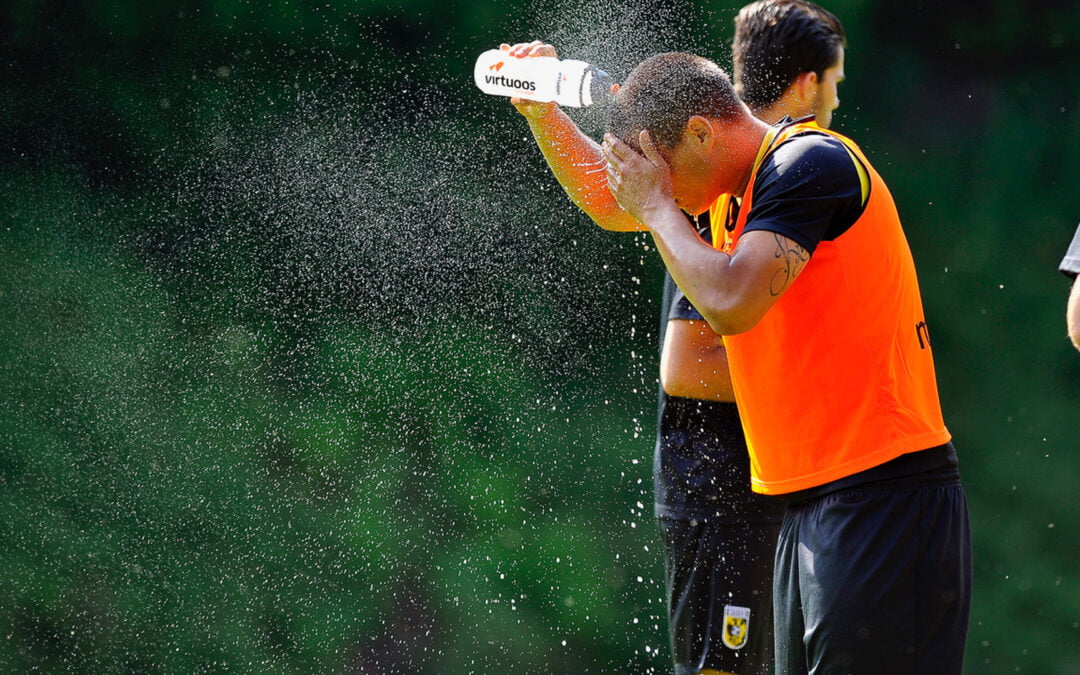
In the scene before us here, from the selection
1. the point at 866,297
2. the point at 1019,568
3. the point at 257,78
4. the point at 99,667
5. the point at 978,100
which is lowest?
the point at 99,667

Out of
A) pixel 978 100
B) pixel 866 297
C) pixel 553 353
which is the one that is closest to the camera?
pixel 866 297

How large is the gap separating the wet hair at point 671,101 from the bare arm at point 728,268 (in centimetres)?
17

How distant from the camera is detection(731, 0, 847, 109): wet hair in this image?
300 cm

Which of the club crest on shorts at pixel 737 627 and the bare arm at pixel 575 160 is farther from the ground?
the bare arm at pixel 575 160

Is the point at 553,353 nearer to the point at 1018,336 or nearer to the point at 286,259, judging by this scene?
the point at 286,259

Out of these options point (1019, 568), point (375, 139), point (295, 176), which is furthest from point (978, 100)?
point (295, 176)

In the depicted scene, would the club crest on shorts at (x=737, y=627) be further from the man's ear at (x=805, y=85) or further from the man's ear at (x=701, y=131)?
the man's ear at (x=805, y=85)

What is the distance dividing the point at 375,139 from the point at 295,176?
365 mm

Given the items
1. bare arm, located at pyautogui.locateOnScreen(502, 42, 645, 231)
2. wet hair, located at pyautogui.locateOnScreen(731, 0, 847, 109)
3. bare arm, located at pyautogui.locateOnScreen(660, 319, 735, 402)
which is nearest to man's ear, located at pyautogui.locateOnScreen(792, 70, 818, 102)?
wet hair, located at pyautogui.locateOnScreen(731, 0, 847, 109)

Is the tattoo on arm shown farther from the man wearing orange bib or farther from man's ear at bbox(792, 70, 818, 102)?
man's ear at bbox(792, 70, 818, 102)

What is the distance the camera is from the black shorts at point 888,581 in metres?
2.03

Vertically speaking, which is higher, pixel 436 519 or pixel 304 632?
pixel 436 519

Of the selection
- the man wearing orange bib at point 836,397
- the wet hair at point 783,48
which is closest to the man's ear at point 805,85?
the wet hair at point 783,48

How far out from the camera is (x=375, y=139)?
4.66 meters
